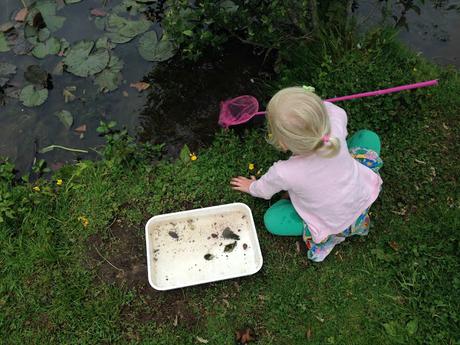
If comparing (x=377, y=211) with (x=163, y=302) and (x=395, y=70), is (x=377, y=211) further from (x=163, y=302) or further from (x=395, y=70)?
(x=163, y=302)

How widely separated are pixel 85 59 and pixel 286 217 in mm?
2239

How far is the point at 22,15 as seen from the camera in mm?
3555

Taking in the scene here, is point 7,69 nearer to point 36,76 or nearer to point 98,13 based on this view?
point 36,76

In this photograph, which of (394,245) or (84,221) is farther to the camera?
(84,221)

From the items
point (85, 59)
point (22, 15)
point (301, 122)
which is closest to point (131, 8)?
point (85, 59)

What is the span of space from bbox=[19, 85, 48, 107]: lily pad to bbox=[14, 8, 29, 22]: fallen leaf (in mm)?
757

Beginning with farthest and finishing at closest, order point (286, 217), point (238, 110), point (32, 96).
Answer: point (32, 96) → point (238, 110) → point (286, 217)

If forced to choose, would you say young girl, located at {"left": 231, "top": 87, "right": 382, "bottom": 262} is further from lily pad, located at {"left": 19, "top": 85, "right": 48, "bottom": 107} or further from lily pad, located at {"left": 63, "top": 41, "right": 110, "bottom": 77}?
lily pad, located at {"left": 19, "top": 85, "right": 48, "bottom": 107}

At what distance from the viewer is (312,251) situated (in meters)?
2.44

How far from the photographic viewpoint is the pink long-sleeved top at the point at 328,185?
77.7 inches

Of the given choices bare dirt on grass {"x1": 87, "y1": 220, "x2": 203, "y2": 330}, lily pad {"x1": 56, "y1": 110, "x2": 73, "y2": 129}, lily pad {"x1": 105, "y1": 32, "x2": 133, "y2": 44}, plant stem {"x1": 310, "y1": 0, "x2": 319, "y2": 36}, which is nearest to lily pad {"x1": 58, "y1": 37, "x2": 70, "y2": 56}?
lily pad {"x1": 105, "y1": 32, "x2": 133, "y2": 44}

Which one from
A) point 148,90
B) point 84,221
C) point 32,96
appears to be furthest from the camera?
point 148,90

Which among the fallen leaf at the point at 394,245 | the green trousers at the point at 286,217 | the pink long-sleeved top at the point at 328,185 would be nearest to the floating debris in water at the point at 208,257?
the green trousers at the point at 286,217

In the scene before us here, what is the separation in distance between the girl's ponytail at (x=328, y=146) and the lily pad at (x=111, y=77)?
84.2 inches
